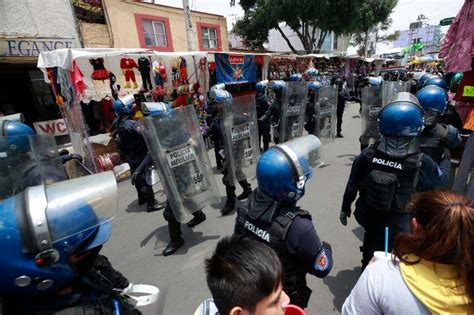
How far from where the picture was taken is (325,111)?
617 centimetres

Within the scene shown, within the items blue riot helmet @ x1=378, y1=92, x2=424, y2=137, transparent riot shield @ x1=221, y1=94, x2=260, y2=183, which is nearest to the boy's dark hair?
blue riot helmet @ x1=378, y1=92, x2=424, y2=137

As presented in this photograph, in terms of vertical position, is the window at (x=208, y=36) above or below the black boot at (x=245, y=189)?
above

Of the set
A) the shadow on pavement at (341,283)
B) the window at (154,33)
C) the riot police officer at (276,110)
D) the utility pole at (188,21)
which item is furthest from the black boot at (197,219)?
the window at (154,33)

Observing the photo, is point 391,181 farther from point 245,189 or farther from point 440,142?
point 245,189

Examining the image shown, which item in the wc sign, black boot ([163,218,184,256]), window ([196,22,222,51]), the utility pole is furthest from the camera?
window ([196,22,222,51])

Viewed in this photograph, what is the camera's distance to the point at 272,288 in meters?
1.00

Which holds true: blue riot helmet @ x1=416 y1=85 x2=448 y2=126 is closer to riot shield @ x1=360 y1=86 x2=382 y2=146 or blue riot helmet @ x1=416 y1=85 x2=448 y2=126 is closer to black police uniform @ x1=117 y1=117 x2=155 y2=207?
riot shield @ x1=360 y1=86 x2=382 y2=146

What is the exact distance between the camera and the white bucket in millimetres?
1482

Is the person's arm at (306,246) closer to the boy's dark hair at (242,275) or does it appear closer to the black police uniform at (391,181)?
the boy's dark hair at (242,275)

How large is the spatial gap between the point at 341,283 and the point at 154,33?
13.1 m

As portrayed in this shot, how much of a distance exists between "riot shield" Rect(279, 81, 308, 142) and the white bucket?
15.9ft

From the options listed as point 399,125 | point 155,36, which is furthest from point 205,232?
point 155,36

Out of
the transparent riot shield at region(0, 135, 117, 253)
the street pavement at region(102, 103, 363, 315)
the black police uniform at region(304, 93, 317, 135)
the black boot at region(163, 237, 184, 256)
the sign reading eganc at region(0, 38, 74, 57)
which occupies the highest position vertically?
the sign reading eganc at region(0, 38, 74, 57)

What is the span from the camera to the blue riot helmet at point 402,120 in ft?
6.76
